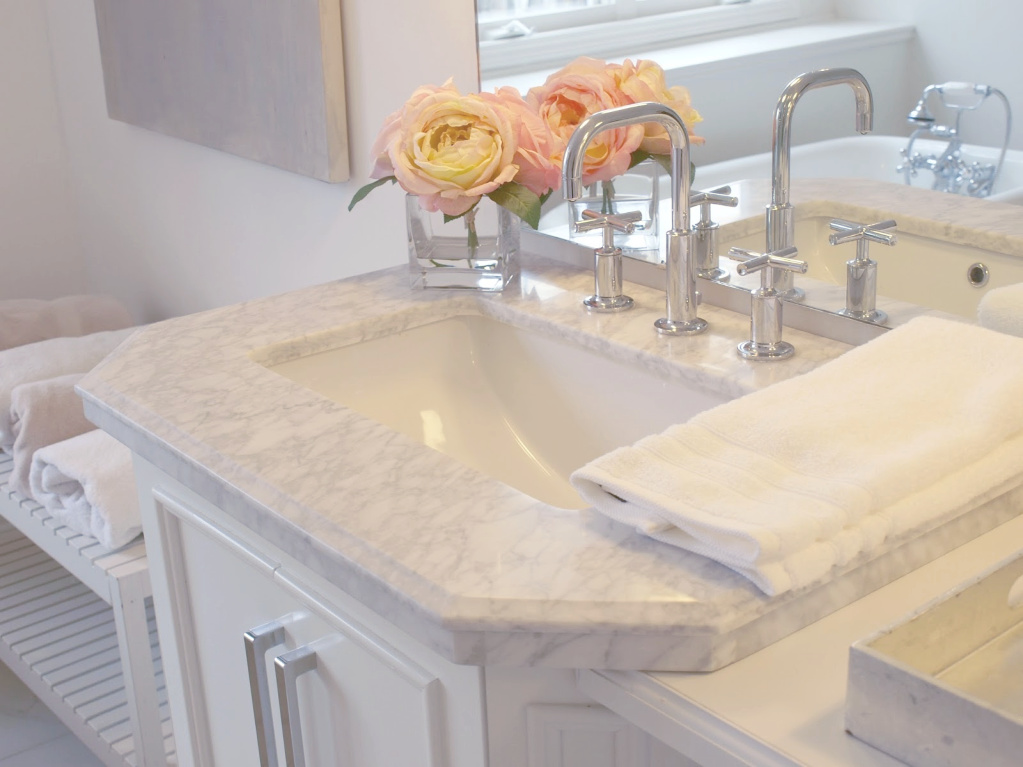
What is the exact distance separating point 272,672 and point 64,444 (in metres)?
0.96

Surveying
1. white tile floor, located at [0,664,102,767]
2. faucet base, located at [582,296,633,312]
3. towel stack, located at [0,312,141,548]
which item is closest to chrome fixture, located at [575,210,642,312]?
faucet base, located at [582,296,633,312]

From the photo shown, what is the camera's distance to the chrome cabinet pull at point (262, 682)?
0.97 m

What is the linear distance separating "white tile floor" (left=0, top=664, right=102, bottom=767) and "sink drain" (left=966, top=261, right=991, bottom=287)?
1.62m

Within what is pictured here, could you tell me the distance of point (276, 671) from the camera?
0.93 metres

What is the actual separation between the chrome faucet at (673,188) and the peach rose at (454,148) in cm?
13

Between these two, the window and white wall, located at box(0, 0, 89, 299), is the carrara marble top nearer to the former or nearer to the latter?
the window

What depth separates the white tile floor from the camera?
77.7 inches

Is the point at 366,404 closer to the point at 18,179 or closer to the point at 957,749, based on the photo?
the point at 957,749

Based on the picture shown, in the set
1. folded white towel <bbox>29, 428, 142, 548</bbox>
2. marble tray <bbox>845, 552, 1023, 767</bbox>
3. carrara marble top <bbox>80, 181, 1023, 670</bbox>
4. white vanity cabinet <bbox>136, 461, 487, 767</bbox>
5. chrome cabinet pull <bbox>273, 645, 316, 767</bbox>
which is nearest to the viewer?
marble tray <bbox>845, 552, 1023, 767</bbox>

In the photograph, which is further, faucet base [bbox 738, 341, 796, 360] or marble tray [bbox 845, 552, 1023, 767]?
faucet base [bbox 738, 341, 796, 360]

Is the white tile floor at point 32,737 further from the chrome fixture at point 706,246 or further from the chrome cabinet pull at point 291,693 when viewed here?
the chrome fixture at point 706,246

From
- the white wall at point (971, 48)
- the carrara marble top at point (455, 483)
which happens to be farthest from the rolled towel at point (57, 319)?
the white wall at point (971, 48)

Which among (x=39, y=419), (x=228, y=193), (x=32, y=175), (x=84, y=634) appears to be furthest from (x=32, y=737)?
(x=32, y=175)

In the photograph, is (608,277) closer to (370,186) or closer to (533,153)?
(533,153)
